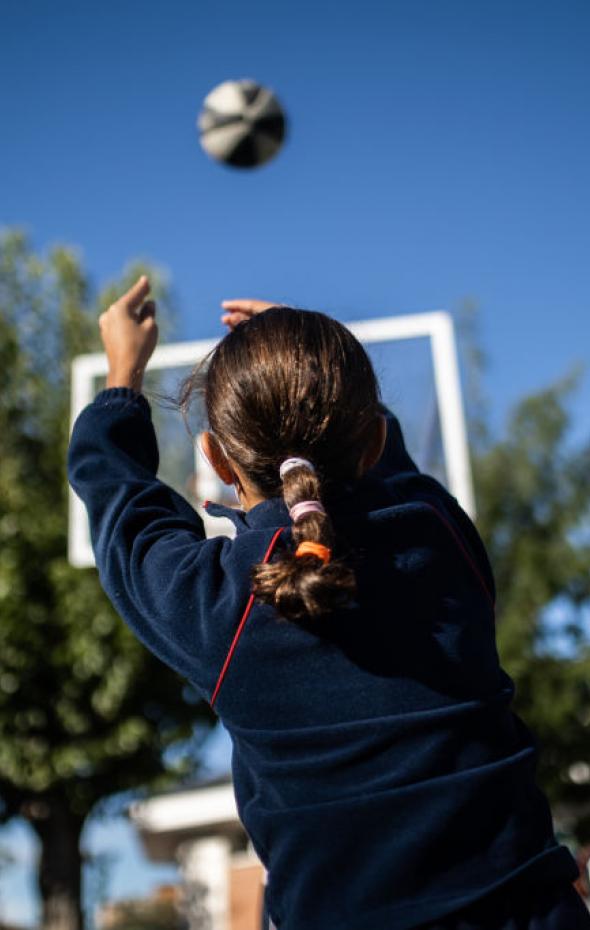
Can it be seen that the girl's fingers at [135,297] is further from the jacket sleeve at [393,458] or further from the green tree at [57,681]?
the green tree at [57,681]

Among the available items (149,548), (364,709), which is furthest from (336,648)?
(149,548)

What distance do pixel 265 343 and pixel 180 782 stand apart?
495 inches

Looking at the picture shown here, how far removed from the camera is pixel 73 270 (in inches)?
595

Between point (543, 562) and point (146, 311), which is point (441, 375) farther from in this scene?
point (543, 562)

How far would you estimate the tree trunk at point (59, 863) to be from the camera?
43.4 feet

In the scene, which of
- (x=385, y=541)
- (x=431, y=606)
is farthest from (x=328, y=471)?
(x=431, y=606)

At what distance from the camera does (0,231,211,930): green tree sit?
40.9 feet

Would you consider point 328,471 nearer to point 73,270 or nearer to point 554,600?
point 73,270

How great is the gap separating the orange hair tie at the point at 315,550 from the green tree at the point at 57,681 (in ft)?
37.6

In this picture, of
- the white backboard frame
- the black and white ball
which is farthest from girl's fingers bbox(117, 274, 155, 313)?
the black and white ball

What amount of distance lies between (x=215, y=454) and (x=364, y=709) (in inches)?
16.7

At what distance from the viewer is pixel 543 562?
1839 cm

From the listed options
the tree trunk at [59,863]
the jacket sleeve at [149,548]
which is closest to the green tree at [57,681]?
the tree trunk at [59,863]

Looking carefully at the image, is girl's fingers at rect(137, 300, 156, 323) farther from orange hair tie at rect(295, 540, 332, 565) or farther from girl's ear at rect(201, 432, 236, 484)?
orange hair tie at rect(295, 540, 332, 565)
